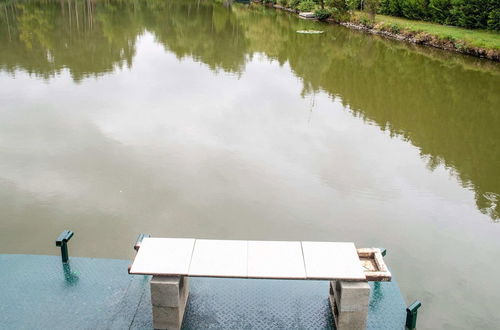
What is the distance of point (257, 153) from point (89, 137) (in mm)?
3472

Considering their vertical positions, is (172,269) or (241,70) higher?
(172,269)

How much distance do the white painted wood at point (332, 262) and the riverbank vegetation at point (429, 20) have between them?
705 inches

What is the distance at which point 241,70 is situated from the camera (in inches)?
656

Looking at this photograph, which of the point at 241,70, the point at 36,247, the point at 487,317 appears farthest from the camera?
the point at 241,70

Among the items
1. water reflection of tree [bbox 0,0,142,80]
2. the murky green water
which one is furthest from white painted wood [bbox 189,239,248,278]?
water reflection of tree [bbox 0,0,142,80]

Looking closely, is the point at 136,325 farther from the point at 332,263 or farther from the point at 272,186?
the point at 272,186

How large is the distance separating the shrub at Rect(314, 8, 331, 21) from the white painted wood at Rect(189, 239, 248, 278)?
29.0 meters

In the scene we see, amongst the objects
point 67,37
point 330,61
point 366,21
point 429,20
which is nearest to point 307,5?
point 366,21

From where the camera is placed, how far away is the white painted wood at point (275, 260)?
147 inches

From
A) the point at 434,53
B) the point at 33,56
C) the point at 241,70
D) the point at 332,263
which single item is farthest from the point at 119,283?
the point at 434,53

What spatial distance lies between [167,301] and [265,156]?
551 cm

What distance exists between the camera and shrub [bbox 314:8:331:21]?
30594 millimetres

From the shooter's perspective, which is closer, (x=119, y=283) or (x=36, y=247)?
(x=119, y=283)

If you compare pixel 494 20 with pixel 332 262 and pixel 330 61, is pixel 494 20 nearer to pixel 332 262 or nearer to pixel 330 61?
pixel 330 61
